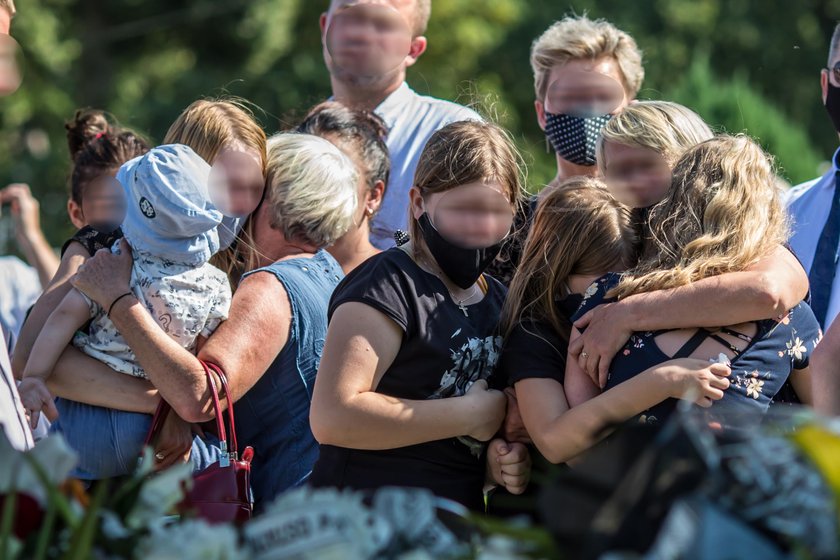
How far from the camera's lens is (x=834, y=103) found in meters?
3.92

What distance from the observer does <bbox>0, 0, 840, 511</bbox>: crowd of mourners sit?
2.55 metres

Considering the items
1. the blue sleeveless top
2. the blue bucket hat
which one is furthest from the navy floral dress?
the blue bucket hat

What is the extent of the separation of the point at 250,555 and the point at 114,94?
1862 centimetres

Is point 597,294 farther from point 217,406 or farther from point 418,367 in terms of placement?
point 217,406

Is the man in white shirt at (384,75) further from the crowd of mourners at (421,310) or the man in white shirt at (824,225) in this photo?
the man in white shirt at (824,225)

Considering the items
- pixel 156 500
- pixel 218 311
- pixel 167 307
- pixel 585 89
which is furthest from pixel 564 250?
pixel 156 500

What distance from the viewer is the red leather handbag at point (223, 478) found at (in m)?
2.29

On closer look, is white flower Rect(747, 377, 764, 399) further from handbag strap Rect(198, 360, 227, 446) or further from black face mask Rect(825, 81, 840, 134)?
black face mask Rect(825, 81, 840, 134)

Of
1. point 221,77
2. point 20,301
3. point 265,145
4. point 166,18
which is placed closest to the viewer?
point 265,145

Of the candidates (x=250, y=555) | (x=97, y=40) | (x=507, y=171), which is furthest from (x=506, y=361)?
(x=97, y=40)

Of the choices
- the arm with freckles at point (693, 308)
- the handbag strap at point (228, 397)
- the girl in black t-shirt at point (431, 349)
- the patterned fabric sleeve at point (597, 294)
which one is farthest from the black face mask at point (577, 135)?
the handbag strap at point (228, 397)

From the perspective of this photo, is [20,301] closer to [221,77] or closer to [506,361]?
[506,361]

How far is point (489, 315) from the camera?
2.83 m

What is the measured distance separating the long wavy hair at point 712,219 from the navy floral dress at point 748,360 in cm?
14
